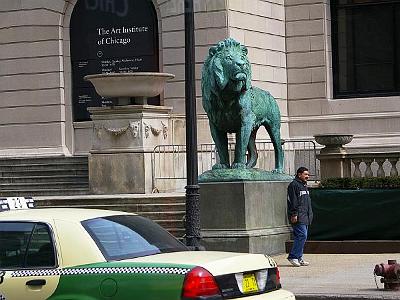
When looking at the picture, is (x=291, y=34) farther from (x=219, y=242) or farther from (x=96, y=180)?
(x=219, y=242)

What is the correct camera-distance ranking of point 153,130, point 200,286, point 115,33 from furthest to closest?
1. point 115,33
2. point 153,130
3. point 200,286

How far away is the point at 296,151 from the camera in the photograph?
31.1 m

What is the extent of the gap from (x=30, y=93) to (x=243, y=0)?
6.54m

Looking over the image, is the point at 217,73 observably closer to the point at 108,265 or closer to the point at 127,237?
the point at 127,237

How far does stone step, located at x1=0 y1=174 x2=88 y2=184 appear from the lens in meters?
29.6

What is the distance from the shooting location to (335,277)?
16.7 meters

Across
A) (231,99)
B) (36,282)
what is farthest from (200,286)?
(231,99)

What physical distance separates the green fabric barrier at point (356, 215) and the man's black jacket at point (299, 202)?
7.43 feet

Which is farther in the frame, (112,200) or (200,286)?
(112,200)

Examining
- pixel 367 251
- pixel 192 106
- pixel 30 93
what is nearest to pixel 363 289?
pixel 192 106

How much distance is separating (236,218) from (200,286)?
1056 centimetres

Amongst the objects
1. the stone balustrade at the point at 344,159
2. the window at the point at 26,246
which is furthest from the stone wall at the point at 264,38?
the window at the point at 26,246

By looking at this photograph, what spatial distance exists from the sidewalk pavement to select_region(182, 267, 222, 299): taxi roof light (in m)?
4.96

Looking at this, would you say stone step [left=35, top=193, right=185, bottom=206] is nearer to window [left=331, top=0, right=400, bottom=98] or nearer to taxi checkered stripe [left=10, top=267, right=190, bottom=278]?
window [left=331, top=0, right=400, bottom=98]
